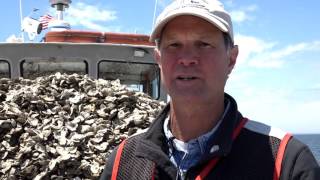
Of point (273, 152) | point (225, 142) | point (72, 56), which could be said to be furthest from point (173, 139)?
point (72, 56)

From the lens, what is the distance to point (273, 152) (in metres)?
1.89

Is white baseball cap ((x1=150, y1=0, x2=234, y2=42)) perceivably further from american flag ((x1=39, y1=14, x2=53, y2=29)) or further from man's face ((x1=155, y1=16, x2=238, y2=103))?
american flag ((x1=39, y1=14, x2=53, y2=29))

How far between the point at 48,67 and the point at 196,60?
5801 mm

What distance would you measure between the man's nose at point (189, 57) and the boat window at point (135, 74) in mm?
5595

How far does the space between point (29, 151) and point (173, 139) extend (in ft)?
10.4

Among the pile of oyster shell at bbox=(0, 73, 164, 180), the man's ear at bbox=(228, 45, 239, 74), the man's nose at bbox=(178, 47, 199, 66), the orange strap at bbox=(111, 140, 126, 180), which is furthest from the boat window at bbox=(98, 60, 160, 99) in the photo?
the man's nose at bbox=(178, 47, 199, 66)

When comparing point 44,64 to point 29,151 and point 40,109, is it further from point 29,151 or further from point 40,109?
point 29,151

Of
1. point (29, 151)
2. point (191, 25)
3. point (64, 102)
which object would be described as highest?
point (191, 25)

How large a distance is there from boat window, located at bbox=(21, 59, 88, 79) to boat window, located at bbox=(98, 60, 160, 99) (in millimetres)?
325

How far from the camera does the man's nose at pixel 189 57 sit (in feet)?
6.37

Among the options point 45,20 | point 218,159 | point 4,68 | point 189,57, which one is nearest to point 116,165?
point 218,159

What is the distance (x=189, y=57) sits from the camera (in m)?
1.94

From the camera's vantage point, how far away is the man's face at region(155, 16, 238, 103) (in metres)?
1.95

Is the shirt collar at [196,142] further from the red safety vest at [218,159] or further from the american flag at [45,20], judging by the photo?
the american flag at [45,20]
